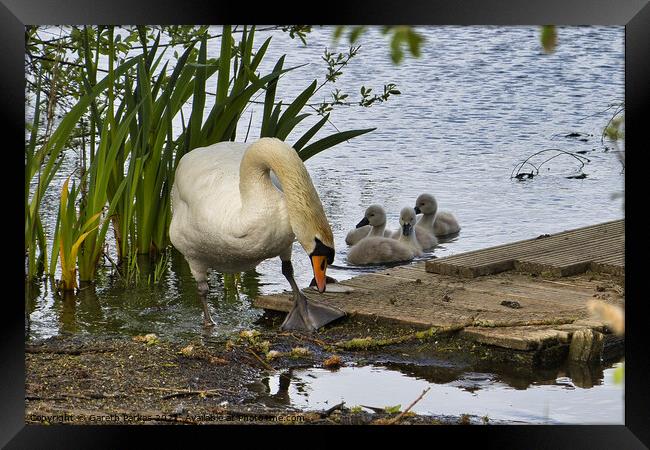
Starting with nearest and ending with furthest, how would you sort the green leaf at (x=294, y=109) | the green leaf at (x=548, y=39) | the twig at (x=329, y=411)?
the green leaf at (x=548, y=39)
the twig at (x=329, y=411)
the green leaf at (x=294, y=109)

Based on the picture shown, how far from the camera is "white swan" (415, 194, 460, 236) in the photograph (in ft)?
29.0

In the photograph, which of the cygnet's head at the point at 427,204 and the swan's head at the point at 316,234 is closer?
the swan's head at the point at 316,234

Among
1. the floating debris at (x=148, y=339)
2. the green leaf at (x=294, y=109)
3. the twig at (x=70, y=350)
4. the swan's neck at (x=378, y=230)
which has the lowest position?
the twig at (x=70, y=350)

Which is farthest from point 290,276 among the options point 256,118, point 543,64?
point 543,64

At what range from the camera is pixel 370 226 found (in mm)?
8633

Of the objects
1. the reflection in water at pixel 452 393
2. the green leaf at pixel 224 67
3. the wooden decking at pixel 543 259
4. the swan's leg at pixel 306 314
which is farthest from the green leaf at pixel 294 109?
the reflection in water at pixel 452 393

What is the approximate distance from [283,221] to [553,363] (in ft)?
4.68

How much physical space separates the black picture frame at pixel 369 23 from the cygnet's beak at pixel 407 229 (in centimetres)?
396

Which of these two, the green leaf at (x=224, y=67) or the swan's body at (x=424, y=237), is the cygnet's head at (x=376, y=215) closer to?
the swan's body at (x=424, y=237)

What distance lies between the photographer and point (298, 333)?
20.0 ft

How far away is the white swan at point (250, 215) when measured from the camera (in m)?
5.34

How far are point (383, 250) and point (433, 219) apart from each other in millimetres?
975

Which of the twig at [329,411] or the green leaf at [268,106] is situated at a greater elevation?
the green leaf at [268,106]

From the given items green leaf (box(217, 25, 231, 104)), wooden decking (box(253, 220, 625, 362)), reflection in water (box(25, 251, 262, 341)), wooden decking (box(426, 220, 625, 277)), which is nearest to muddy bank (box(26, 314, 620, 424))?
wooden decking (box(253, 220, 625, 362))
